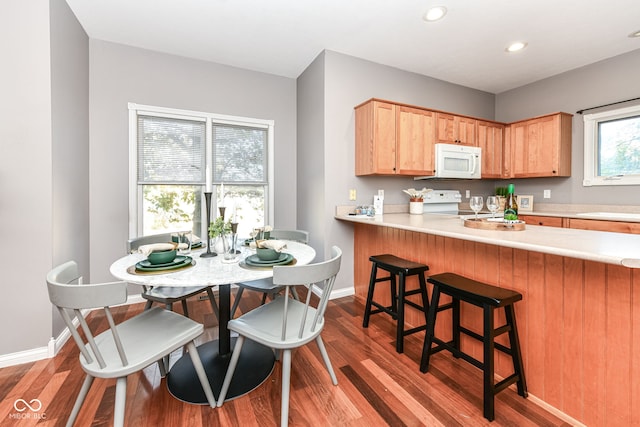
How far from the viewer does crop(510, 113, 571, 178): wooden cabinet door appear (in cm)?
351

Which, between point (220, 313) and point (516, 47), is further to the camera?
point (516, 47)

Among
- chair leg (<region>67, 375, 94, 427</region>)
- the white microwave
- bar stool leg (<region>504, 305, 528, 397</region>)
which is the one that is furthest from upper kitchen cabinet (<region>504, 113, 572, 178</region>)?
chair leg (<region>67, 375, 94, 427</region>)

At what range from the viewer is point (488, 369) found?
145cm

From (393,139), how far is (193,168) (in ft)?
7.64

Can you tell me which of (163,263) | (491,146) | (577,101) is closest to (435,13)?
(491,146)

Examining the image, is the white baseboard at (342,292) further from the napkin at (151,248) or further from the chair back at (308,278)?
the napkin at (151,248)

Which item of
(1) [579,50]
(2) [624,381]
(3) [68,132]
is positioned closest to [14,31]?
(3) [68,132]

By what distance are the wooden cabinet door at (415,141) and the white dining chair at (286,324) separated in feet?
6.37

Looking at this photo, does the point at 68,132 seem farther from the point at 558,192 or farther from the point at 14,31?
the point at 558,192

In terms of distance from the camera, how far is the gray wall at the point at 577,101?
3.14 metres

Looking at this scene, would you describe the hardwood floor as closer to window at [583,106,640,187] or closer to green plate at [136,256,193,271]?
green plate at [136,256,193,271]

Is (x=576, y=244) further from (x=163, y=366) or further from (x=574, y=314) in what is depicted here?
(x=163, y=366)

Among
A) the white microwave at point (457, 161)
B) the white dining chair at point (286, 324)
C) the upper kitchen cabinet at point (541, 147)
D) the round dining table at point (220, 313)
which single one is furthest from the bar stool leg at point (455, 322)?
the upper kitchen cabinet at point (541, 147)

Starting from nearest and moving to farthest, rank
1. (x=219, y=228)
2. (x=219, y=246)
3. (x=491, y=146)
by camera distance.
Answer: (x=219, y=228) < (x=219, y=246) < (x=491, y=146)
